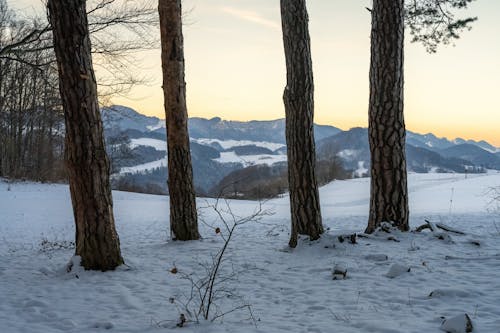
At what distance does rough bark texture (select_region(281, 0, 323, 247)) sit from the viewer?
647 centimetres

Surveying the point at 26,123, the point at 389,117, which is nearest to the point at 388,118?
the point at 389,117

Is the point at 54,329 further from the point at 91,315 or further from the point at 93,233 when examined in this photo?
the point at 93,233

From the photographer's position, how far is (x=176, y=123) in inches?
289

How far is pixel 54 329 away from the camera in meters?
3.18

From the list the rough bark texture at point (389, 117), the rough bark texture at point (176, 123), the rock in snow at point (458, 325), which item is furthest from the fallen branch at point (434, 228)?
the rock in snow at point (458, 325)

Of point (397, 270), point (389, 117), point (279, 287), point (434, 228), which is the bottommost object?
point (279, 287)

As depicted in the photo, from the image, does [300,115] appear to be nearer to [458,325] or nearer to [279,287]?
[279,287]

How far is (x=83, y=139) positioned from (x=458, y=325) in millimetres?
4259

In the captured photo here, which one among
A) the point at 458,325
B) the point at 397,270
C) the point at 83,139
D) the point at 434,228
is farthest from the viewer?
the point at 434,228

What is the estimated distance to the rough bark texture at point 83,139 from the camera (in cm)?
479

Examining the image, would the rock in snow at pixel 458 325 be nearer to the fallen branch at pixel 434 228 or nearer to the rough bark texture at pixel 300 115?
the rough bark texture at pixel 300 115

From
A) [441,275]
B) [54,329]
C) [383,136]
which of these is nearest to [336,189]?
[383,136]

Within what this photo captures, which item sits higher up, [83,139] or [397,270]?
[83,139]

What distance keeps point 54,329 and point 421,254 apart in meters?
4.65
